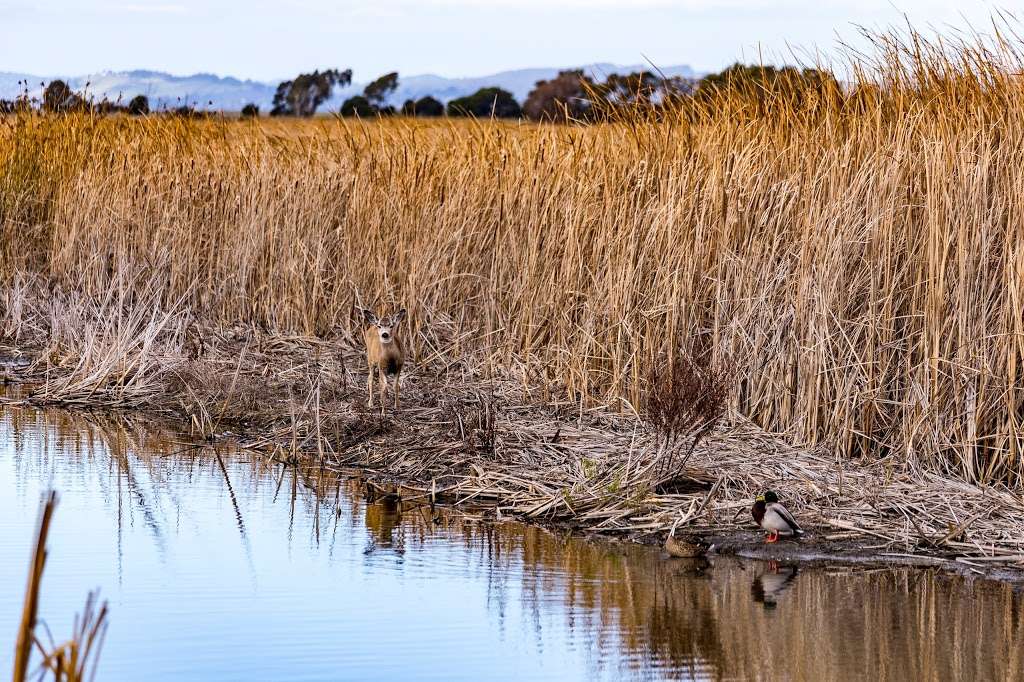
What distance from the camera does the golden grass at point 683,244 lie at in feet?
22.9

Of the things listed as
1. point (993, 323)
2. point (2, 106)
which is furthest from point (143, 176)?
point (993, 323)

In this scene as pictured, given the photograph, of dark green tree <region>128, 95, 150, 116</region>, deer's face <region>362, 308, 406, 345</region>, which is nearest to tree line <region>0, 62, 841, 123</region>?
dark green tree <region>128, 95, 150, 116</region>

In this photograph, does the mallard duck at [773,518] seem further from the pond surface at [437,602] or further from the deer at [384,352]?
the deer at [384,352]

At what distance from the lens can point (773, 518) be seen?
Answer: 5.92m

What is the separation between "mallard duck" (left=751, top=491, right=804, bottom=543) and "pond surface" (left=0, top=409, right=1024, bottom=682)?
0.74 ft

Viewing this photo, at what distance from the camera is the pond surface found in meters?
4.43

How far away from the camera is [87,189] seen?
1312cm

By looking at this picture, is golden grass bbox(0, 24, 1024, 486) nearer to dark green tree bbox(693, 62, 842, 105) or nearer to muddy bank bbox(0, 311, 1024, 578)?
dark green tree bbox(693, 62, 842, 105)

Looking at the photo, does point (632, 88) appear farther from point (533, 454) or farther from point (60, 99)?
point (60, 99)

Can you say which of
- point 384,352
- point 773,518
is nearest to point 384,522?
point 773,518

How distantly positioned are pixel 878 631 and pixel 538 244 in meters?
4.93

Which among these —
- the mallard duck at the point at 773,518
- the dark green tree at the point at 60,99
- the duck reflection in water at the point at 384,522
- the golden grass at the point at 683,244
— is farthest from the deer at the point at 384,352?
the dark green tree at the point at 60,99

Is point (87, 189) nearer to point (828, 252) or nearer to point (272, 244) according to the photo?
point (272, 244)

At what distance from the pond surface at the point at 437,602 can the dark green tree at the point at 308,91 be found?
148ft
